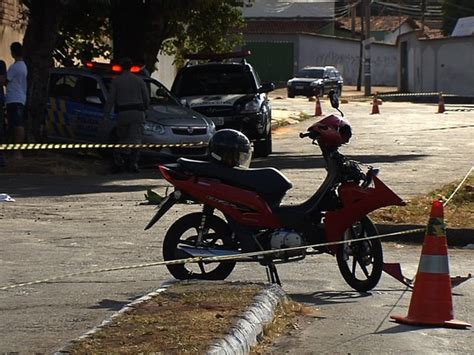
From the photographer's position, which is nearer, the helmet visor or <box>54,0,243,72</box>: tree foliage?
the helmet visor

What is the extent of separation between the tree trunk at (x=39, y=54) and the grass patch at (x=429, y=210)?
7.63m

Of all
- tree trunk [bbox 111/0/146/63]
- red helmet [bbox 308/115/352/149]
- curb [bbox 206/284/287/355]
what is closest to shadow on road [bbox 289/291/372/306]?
curb [bbox 206/284/287/355]

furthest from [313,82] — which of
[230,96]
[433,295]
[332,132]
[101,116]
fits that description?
[433,295]

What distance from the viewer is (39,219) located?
14047 millimetres

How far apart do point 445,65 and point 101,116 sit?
45.4m

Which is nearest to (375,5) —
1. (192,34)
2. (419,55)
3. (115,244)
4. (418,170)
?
(419,55)

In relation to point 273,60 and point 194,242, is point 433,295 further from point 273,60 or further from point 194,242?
point 273,60

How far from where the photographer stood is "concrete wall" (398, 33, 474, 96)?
6238cm

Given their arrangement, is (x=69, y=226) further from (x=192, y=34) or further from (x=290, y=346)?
(x=192, y=34)

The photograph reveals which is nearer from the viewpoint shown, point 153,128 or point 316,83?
point 153,128

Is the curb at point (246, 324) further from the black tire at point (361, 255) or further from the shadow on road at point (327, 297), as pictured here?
the black tire at point (361, 255)

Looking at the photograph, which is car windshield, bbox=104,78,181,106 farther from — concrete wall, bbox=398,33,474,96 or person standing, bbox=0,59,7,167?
concrete wall, bbox=398,33,474,96

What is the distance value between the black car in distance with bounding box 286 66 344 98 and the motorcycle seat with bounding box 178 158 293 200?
4734 centimetres

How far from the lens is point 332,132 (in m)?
10.2
